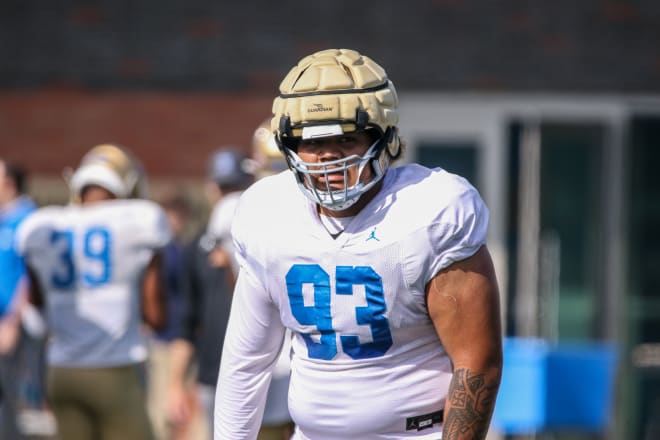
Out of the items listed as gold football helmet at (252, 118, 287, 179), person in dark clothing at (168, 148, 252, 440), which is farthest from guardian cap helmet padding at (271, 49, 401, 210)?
person in dark clothing at (168, 148, 252, 440)

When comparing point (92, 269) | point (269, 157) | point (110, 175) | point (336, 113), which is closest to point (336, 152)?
point (336, 113)

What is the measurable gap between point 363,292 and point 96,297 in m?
2.69

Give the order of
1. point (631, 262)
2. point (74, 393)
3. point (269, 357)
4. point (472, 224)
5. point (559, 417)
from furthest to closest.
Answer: point (631, 262)
point (559, 417)
point (74, 393)
point (269, 357)
point (472, 224)

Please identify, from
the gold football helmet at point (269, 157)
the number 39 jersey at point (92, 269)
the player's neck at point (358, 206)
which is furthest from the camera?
the number 39 jersey at point (92, 269)

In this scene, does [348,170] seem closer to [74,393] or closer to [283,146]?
[283,146]

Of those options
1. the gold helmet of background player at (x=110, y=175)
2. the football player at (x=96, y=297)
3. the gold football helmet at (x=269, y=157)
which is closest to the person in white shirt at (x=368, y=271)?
the gold football helmet at (x=269, y=157)

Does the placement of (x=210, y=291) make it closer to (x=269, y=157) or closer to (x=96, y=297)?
(x=96, y=297)

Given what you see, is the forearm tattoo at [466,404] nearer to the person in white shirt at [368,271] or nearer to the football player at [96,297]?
the person in white shirt at [368,271]

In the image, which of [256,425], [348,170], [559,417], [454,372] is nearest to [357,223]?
[348,170]

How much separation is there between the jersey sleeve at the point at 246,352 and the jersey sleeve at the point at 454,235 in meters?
0.49

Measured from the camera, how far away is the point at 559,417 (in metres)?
7.92

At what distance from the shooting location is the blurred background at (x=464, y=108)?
28.7ft

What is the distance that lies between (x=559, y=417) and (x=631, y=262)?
1.40 m

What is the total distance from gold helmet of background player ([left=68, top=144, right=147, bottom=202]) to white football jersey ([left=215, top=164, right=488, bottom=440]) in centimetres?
245
